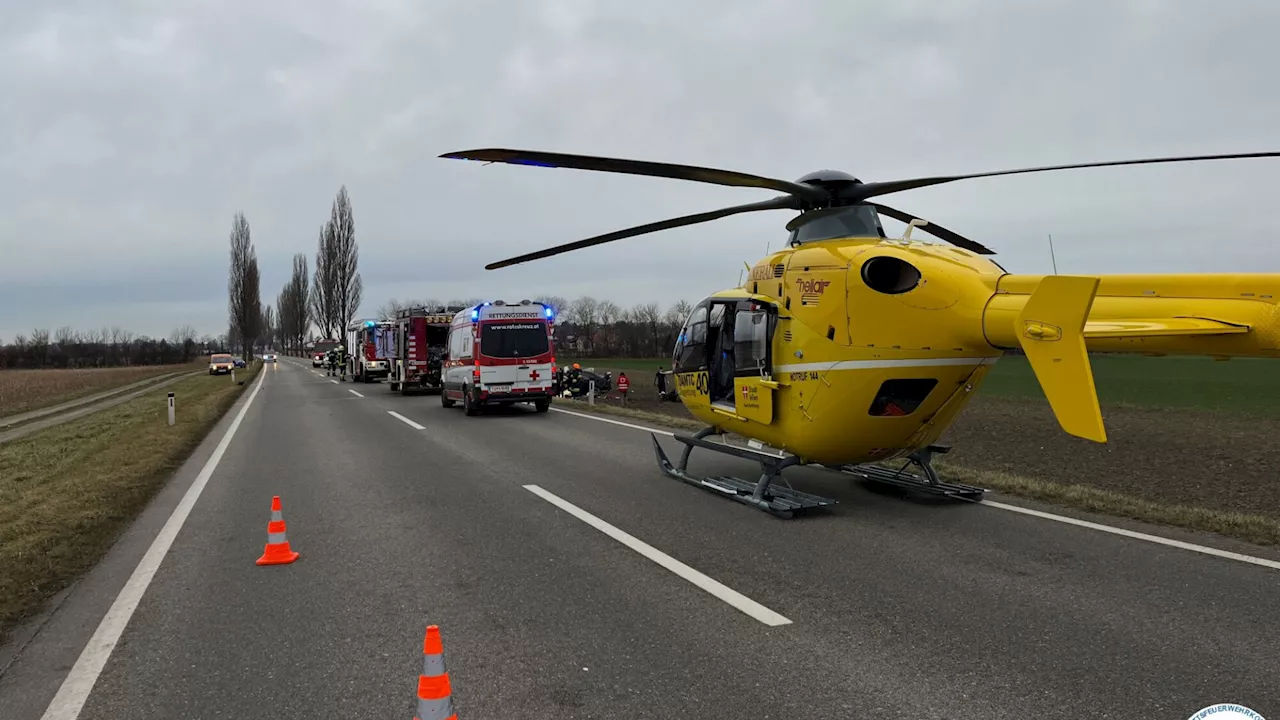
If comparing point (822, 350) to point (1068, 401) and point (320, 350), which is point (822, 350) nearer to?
point (1068, 401)

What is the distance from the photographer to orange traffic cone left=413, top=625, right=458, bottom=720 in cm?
273

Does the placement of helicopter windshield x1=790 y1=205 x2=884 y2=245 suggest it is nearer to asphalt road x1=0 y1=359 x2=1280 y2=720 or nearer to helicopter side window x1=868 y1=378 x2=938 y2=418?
helicopter side window x1=868 y1=378 x2=938 y2=418

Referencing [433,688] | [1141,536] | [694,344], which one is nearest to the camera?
[433,688]

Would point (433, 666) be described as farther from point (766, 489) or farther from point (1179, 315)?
point (1179, 315)

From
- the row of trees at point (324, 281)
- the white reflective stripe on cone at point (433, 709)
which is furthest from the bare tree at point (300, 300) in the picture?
the white reflective stripe on cone at point (433, 709)

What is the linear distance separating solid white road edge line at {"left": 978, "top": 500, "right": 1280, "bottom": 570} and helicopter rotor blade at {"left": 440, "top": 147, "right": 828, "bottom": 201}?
3.60m

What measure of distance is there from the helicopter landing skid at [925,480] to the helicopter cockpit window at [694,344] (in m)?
2.23

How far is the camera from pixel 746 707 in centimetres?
343

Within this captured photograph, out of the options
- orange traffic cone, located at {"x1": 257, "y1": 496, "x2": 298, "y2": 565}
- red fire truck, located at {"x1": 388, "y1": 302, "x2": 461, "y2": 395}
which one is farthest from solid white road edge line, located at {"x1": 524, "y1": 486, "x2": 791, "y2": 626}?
red fire truck, located at {"x1": 388, "y1": 302, "x2": 461, "y2": 395}

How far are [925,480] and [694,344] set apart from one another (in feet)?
10.3

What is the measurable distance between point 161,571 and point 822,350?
19.1ft

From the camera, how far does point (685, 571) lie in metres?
5.48

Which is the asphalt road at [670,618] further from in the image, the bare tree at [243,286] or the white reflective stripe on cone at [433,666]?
the bare tree at [243,286]

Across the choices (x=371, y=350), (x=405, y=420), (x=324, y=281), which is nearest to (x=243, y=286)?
(x=324, y=281)
